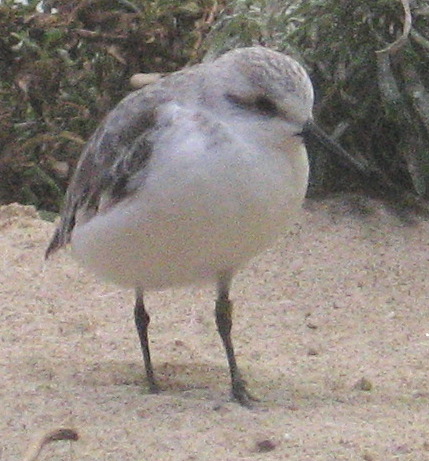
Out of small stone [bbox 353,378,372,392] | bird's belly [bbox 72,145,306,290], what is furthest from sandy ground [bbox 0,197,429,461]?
bird's belly [bbox 72,145,306,290]

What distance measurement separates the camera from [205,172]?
328cm

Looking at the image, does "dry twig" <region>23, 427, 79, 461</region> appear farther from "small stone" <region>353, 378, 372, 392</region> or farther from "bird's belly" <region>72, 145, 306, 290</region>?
"small stone" <region>353, 378, 372, 392</region>

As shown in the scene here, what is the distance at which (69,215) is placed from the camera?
158 inches

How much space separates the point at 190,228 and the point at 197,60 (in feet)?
8.53

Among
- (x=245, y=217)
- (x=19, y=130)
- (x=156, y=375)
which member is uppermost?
(x=245, y=217)

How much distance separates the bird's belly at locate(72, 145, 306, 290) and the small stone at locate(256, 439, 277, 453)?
543 mm

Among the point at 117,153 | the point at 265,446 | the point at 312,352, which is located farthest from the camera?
the point at 312,352

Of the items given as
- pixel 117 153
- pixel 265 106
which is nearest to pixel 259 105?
pixel 265 106

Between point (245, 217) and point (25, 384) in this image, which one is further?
point (25, 384)

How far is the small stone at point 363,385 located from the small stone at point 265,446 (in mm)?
712

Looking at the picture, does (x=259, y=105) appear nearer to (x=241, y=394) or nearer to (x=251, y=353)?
(x=241, y=394)

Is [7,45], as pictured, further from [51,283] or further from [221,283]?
[221,283]

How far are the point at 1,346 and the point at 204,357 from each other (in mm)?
701

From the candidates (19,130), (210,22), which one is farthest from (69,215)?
(210,22)
